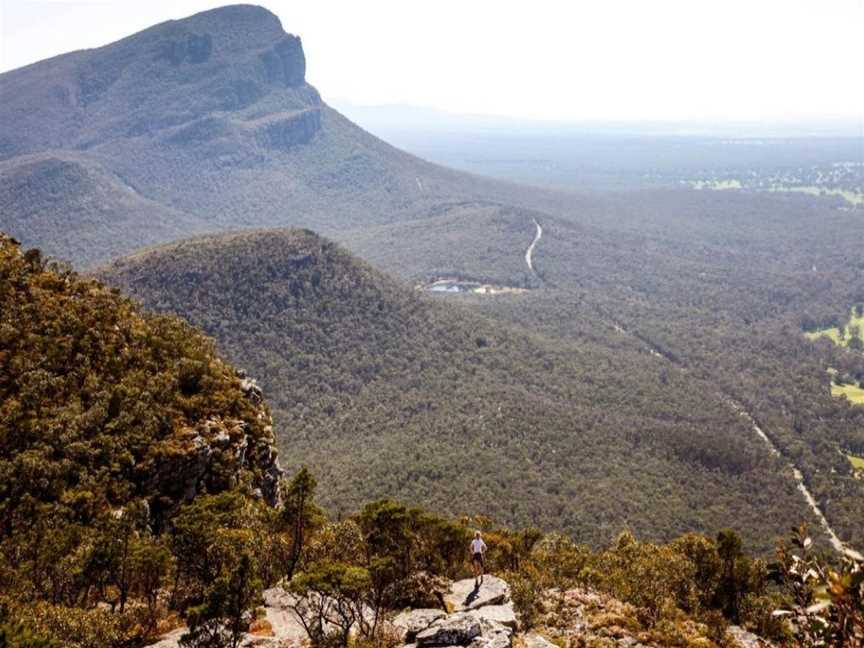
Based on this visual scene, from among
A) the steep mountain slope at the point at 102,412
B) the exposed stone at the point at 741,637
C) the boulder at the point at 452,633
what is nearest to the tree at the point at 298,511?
the steep mountain slope at the point at 102,412

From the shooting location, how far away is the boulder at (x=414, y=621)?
26.6 m

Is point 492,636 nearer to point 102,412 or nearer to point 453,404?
point 102,412

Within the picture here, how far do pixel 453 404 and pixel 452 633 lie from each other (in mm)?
91724

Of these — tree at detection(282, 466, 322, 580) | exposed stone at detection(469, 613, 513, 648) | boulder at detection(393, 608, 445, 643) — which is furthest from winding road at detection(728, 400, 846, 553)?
exposed stone at detection(469, 613, 513, 648)

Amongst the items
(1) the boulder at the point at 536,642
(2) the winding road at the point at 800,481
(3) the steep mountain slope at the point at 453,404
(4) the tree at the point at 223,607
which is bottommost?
(2) the winding road at the point at 800,481

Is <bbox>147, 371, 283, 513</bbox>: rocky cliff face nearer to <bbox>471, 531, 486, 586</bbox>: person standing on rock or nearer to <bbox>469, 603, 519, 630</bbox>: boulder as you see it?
<bbox>471, 531, 486, 586</bbox>: person standing on rock

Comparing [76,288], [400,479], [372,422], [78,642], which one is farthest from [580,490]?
[78,642]

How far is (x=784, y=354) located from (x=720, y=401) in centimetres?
5142

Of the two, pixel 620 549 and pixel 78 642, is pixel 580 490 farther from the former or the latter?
pixel 78 642

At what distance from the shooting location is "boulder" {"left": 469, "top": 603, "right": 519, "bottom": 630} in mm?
28016

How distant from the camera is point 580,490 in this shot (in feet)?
300

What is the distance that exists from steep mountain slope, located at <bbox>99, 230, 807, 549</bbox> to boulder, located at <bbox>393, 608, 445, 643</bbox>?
51.8m

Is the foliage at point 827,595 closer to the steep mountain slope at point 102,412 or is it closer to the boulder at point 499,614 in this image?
the boulder at point 499,614

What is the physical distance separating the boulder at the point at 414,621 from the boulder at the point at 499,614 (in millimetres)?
1736
